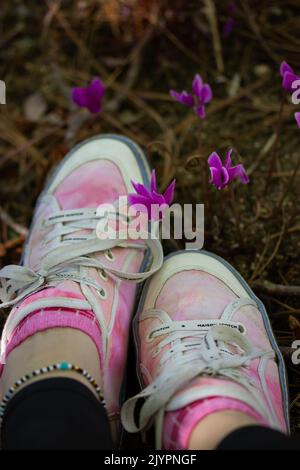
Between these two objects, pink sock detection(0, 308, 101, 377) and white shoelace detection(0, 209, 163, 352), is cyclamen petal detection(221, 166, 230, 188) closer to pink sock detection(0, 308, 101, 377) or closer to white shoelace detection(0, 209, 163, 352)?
white shoelace detection(0, 209, 163, 352)

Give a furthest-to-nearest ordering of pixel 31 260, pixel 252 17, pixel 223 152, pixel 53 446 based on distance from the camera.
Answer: pixel 252 17 < pixel 223 152 < pixel 31 260 < pixel 53 446

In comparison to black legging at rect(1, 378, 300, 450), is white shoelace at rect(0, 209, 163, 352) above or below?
above

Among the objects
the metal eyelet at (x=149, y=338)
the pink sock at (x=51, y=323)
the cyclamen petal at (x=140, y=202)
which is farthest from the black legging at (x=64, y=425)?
the cyclamen petal at (x=140, y=202)

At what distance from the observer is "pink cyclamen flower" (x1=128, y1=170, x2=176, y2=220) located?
3.33 feet

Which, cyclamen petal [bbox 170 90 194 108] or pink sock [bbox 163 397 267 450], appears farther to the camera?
cyclamen petal [bbox 170 90 194 108]

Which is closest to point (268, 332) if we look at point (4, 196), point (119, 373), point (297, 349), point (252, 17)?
point (297, 349)

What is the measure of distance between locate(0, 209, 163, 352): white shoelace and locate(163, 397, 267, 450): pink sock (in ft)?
0.91

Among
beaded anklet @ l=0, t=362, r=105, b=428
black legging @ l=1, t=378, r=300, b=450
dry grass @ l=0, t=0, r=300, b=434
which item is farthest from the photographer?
dry grass @ l=0, t=0, r=300, b=434

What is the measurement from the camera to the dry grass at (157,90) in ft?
4.79

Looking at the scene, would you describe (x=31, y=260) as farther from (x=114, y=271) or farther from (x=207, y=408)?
(x=207, y=408)

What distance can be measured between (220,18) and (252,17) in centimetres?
10

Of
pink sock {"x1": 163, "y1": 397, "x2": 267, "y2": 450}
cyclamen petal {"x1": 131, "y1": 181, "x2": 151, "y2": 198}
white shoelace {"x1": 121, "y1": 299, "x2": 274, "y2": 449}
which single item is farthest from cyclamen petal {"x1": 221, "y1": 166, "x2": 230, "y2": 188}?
pink sock {"x1": 163, "y1": 397, "x2": 267, "y2": 450}

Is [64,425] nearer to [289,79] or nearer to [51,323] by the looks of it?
[51,323]

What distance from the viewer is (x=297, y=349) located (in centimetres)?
111
